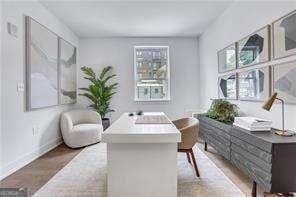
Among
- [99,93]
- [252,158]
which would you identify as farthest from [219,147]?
[99,93]

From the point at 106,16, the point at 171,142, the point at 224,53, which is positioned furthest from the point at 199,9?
the point at 171,142

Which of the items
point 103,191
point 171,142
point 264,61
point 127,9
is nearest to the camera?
point 171,142

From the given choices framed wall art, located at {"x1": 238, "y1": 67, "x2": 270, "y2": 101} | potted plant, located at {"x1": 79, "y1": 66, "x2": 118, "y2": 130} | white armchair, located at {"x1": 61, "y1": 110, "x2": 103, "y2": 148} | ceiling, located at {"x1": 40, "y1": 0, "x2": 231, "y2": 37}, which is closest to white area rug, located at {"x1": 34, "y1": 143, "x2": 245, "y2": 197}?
white armchair, located at {"x1": 61, "y1": 110, "x2": 103, "y2": 148}

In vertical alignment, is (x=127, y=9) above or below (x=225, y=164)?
above

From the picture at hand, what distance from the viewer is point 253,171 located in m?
2.39

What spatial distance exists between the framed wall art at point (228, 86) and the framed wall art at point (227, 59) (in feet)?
0.49

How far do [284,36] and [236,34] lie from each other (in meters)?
1.45

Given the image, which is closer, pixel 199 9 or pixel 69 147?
pixel 199 9

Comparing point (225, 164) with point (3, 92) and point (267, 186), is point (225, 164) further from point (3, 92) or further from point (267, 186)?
point (3, 92)

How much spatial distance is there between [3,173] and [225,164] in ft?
9.86

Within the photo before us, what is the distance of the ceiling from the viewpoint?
4.21 m

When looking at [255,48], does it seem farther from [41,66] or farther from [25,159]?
[25,159]

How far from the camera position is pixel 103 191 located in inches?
105

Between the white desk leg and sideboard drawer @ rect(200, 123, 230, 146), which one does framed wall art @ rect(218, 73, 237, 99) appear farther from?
the white desk leg
